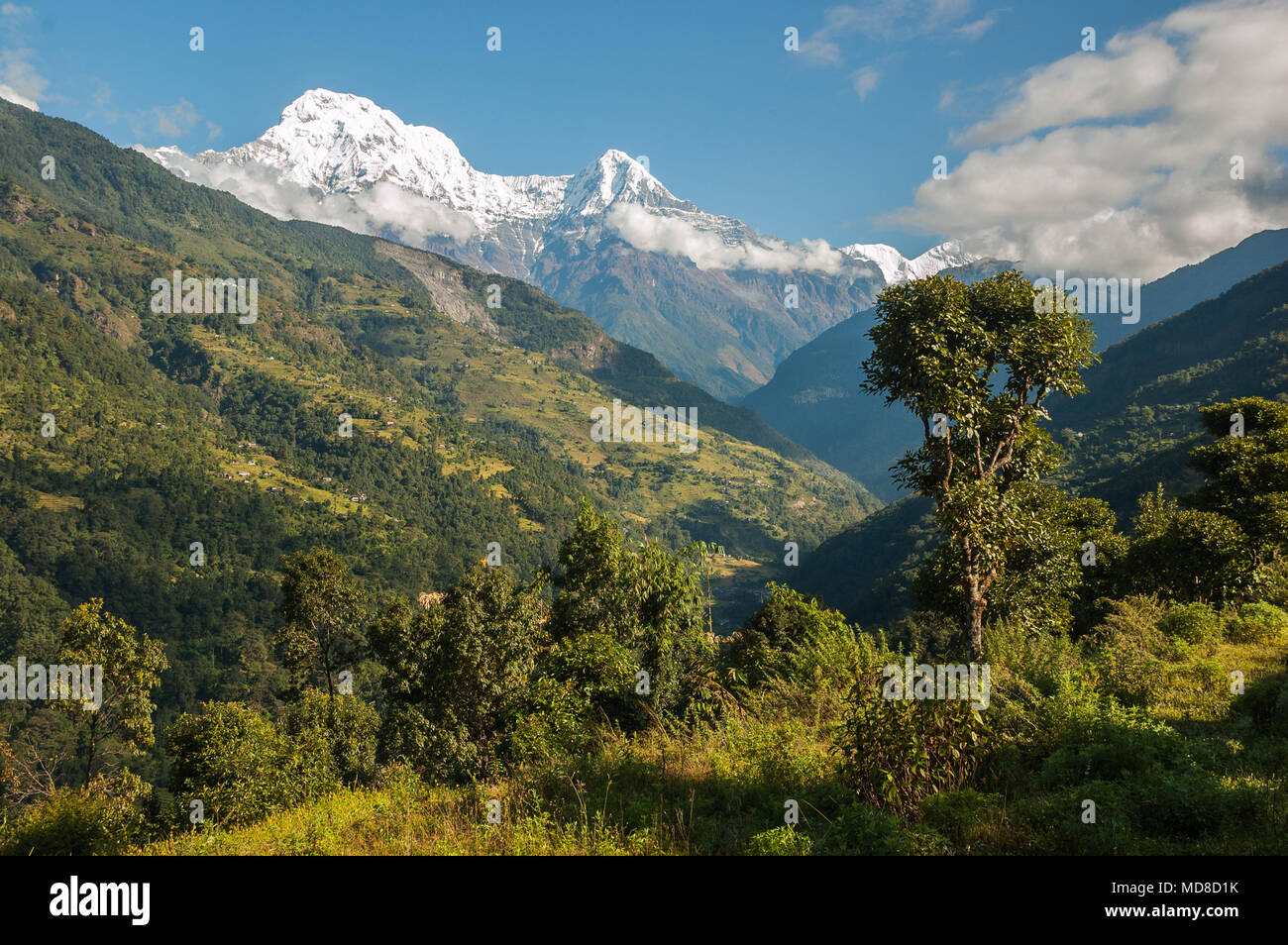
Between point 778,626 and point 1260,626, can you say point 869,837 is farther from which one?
point 778,626

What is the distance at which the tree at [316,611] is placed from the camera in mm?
38188

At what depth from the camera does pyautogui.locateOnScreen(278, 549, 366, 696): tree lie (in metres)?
38.2

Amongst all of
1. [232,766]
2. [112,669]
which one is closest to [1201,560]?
[232,766]

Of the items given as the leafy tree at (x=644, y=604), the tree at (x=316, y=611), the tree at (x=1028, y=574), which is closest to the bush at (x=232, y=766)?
the tree at (x=316, y=611)

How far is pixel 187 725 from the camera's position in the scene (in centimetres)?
2841

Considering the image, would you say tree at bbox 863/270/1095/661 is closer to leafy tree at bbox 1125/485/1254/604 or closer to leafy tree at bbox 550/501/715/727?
leafy tree at bbox 550/501/715/727

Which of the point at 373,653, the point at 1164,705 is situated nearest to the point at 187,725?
the point at 373,653

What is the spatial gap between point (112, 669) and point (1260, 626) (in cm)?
3960

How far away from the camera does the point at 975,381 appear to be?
1268 centimetres

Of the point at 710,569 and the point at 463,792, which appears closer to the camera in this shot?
the point at 463,792

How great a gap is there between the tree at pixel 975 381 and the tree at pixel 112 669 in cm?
3069

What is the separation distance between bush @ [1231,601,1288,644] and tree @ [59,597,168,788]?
36532 millimetres
